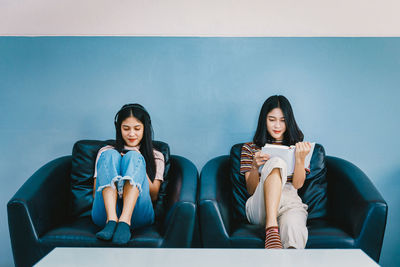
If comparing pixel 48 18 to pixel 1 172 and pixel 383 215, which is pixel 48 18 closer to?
pixel 1 172

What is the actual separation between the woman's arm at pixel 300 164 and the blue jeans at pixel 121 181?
0.94 meters

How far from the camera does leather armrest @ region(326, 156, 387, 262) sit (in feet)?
6.09

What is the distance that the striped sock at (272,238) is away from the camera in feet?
Result: 5.72

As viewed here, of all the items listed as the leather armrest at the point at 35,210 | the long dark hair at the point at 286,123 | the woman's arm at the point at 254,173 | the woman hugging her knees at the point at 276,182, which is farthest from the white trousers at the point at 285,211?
the leather armrest at the point at 35,210

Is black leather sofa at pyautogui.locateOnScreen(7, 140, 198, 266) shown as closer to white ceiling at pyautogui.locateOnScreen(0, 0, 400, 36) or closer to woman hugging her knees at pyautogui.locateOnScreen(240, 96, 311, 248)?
woman hugging her knees at pyautogui.locateOnScreen(240, 96, 311, 248)

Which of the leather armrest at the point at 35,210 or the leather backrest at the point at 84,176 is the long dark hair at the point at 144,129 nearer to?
the leather backrest at the point at 84,176

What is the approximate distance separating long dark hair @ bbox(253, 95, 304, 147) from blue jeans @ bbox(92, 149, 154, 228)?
890mm

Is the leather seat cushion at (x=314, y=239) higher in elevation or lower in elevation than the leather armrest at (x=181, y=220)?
lower

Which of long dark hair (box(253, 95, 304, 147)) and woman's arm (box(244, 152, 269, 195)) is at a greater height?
long dark hair (box(253, 95, 304, 147))

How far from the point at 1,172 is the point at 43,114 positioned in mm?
587

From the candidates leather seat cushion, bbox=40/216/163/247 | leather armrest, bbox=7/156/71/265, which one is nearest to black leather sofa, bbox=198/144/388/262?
leather seat cushion, bbox=40/216/163/247

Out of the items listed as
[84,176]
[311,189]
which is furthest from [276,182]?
[84,176]

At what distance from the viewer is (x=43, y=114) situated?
2.78 metres

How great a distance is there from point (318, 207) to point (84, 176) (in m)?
1.60
